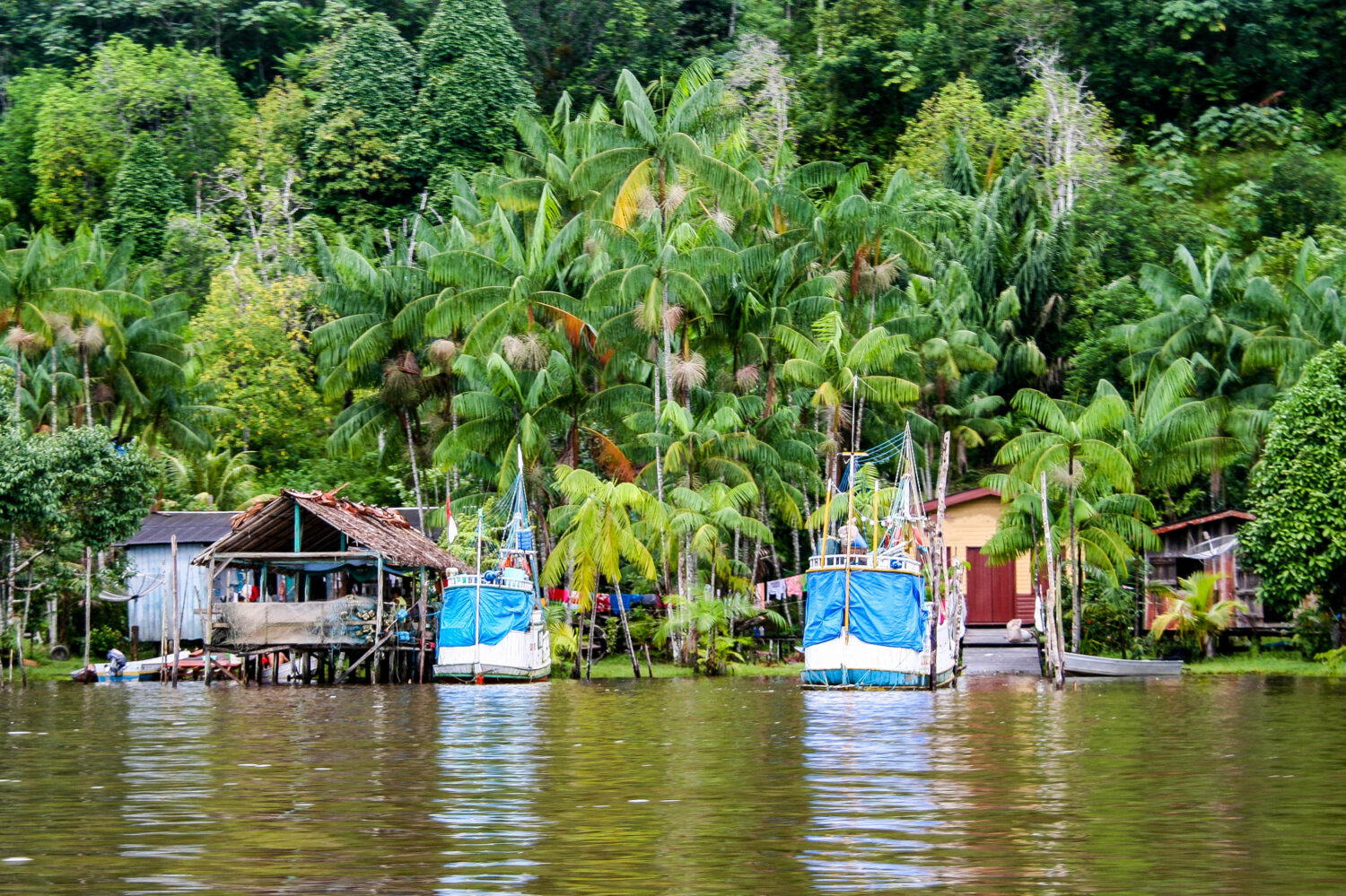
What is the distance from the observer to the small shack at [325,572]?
124 ft

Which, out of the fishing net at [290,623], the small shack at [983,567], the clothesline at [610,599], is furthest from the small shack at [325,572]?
the small shack at [983,567]

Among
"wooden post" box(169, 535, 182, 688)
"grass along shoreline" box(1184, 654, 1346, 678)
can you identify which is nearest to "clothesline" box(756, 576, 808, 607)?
"grass along shoreline" box(1184, 654, 1346, 678)

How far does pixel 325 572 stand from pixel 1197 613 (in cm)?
2247

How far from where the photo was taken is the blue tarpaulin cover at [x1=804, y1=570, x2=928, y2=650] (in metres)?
34.7

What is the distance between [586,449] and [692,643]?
9.26 m

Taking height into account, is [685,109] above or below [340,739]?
above

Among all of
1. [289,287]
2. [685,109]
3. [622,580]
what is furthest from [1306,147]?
[289,287]

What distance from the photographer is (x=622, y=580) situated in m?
48.7

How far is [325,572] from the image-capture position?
1649 inches

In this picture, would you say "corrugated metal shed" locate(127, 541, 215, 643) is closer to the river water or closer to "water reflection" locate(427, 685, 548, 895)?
the river water

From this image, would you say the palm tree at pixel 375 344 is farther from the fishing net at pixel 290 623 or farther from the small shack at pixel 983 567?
the small shack at pixel 983 567

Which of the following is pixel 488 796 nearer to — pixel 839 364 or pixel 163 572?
pixel 839 364

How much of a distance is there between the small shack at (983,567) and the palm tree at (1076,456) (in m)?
8.08

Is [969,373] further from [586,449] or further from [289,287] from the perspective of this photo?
[289,287]
